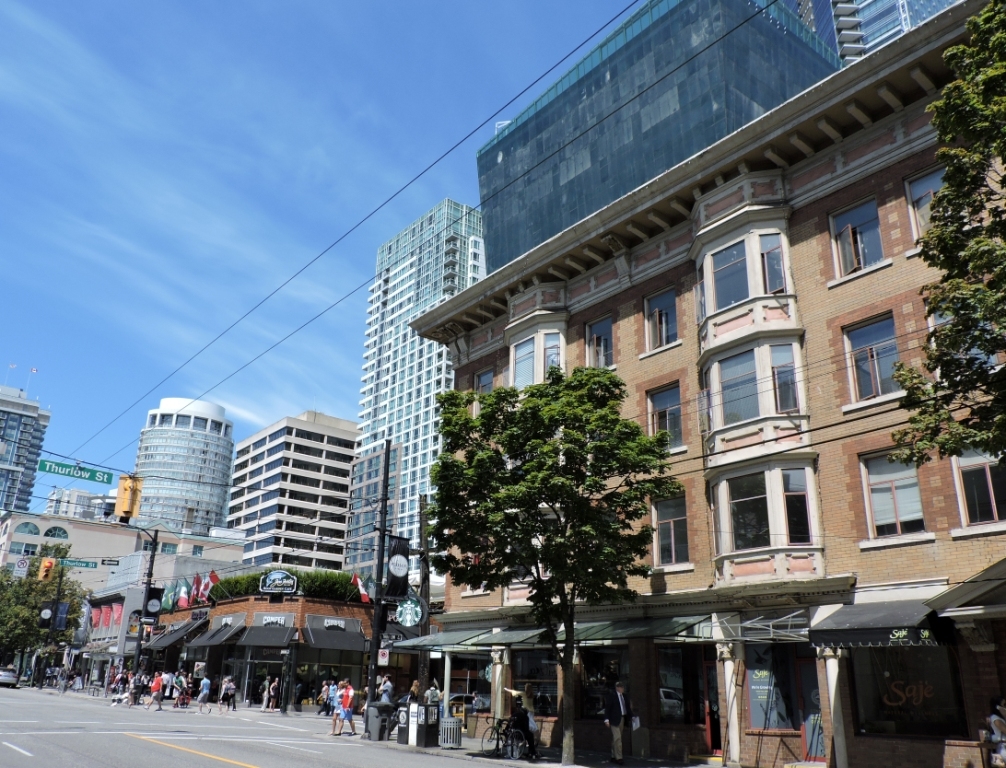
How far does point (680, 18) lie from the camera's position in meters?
38.8

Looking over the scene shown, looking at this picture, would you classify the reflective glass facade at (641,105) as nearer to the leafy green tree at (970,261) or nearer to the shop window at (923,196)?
the shop window at (923,196)

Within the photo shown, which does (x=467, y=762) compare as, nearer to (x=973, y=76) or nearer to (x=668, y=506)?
(x=668, y=506)

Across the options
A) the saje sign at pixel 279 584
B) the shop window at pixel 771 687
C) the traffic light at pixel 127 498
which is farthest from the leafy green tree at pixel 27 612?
the shop window at pixel 771 687

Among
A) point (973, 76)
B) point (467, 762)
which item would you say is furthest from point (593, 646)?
point (973, 76)

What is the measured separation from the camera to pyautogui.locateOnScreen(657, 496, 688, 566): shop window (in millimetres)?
24688

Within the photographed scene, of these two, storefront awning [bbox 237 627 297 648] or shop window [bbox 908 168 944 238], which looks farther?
storefront awning [bbox 237 627 297 648]

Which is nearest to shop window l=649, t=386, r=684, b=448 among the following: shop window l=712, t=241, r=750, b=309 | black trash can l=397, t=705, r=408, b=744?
shop window l=712, t=241, r=750, b=309

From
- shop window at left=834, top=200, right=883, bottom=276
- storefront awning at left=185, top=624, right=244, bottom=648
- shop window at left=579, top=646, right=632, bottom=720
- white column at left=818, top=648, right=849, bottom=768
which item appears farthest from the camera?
storefront awning at left=185, top=624, right=244, bottom=648

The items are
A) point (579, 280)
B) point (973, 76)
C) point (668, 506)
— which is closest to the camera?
point (973, 76)

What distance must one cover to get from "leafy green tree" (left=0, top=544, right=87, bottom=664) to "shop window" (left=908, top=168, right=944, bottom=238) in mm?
71508

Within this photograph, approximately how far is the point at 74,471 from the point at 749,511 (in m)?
22.5

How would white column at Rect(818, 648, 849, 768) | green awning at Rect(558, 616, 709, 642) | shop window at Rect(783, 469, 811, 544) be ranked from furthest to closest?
green awning at Rect(558, 616, 709, 642) → shop window at Rect(783, 469, 811, 544) → white column at Rect(818, 648, 849, 768)

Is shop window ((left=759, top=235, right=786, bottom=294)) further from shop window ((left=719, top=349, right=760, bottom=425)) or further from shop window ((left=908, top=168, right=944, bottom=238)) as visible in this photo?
shop window ((left=908, top=168, right=944, bottom=238))

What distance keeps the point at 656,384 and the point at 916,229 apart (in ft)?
29.1
